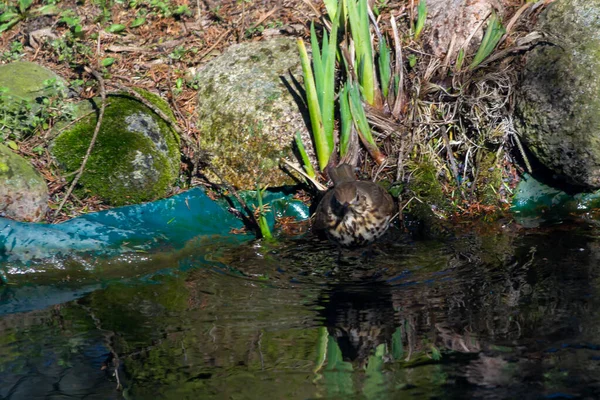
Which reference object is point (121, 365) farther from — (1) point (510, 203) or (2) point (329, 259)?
(1) point (510, 203)

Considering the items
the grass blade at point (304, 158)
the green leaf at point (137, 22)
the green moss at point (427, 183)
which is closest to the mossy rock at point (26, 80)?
the green leaf at point (137, 22)

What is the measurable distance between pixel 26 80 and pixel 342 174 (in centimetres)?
302

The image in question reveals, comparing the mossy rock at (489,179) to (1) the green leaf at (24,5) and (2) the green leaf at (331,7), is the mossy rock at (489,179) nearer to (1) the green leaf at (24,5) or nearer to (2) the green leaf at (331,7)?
(2) the green leaf at (331,7)

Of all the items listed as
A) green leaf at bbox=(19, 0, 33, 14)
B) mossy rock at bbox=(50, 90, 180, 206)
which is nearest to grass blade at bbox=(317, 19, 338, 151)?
mossy rock at bbox=(50, 90, 180, 206)

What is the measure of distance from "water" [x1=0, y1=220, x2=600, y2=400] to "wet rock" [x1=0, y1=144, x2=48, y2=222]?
729mm

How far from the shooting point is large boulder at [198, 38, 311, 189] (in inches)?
258

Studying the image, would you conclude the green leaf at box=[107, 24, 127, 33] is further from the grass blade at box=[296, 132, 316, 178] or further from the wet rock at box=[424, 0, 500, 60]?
the wet rock at box=[424, 0, 500, 60]

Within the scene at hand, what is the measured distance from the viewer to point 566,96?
6.10 meters

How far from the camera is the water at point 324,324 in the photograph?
3656mm

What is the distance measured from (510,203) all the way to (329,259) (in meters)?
1.85

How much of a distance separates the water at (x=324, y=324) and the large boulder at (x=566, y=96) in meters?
0.65

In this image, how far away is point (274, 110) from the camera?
21.8ft

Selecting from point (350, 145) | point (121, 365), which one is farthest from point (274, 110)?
point (121, 365)

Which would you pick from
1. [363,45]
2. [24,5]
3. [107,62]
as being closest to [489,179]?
[363,45]
